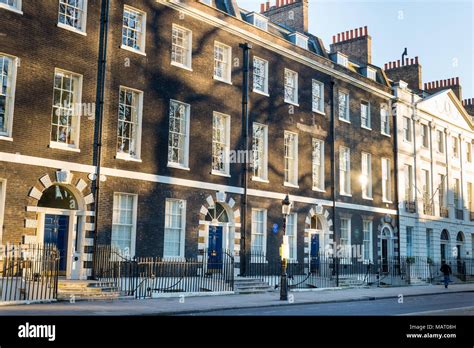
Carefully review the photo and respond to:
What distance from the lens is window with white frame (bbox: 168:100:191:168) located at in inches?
941

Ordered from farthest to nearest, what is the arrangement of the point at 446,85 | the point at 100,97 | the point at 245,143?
the point at 446,85, the point at 245,143, the point at 100,97

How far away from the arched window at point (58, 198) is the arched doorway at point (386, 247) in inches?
859

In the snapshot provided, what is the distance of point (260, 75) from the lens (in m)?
28.5

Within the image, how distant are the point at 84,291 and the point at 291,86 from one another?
1655cm

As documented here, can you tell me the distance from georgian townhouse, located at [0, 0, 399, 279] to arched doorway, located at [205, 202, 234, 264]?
6 centimetres

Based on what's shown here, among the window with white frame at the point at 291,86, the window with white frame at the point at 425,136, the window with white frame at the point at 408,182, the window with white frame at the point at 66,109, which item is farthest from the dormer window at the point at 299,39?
the window with white frame at the point at 66,109

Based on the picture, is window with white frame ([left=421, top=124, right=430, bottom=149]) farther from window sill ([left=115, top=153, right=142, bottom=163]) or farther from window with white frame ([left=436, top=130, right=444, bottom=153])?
window sill ([left=115, top=153, right=142, bottom=163])

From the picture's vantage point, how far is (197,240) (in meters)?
24.3

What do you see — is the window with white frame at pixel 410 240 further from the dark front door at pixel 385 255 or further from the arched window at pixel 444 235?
the arched window at pixel 444 235

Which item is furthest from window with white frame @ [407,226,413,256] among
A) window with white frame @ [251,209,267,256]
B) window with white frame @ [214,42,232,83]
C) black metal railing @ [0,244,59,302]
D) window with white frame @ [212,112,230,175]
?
black metal railing @ [0,244,59,302]

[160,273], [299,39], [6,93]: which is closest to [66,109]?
[6,93]

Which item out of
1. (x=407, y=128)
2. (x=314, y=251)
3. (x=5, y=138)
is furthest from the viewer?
(x=407, y=128)

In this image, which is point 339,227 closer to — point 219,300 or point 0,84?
point 219,300

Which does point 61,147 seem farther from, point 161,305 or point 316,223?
point 316,223
